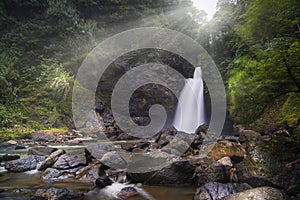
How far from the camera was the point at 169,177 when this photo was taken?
5.48 meters

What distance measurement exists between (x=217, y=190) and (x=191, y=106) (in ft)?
66.3

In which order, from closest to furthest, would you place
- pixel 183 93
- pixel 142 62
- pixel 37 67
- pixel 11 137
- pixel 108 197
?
pixel 108 197
pixel 11 137
pixel 37 67
pixel 183 93
pixel 142 62

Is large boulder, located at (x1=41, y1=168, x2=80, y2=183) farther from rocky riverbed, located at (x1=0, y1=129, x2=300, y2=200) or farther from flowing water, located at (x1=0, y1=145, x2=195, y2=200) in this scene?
flowing water, located at (x1=0, y1=145, x2=195, y2=200)

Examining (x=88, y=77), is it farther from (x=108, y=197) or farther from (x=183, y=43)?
(x=108, y=197)

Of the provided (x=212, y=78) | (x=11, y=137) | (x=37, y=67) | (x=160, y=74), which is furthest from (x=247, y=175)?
(x=37, y=67)

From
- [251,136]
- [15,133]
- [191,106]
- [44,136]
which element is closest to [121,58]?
[191,106]

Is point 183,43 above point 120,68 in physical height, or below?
above

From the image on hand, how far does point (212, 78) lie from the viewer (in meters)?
24.2

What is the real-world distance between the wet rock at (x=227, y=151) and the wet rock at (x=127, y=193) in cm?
311

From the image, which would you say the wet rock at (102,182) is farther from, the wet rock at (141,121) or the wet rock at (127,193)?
the wet rock at (141,121)

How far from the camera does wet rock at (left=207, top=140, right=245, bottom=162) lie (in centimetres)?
673

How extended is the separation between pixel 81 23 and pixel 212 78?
18375 mm

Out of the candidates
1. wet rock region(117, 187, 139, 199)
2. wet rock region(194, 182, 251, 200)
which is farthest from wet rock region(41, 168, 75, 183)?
wet rock region(194, 182, 251, 200)

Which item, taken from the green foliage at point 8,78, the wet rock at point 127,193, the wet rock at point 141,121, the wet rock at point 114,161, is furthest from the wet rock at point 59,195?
the wet rock at point 141,121
